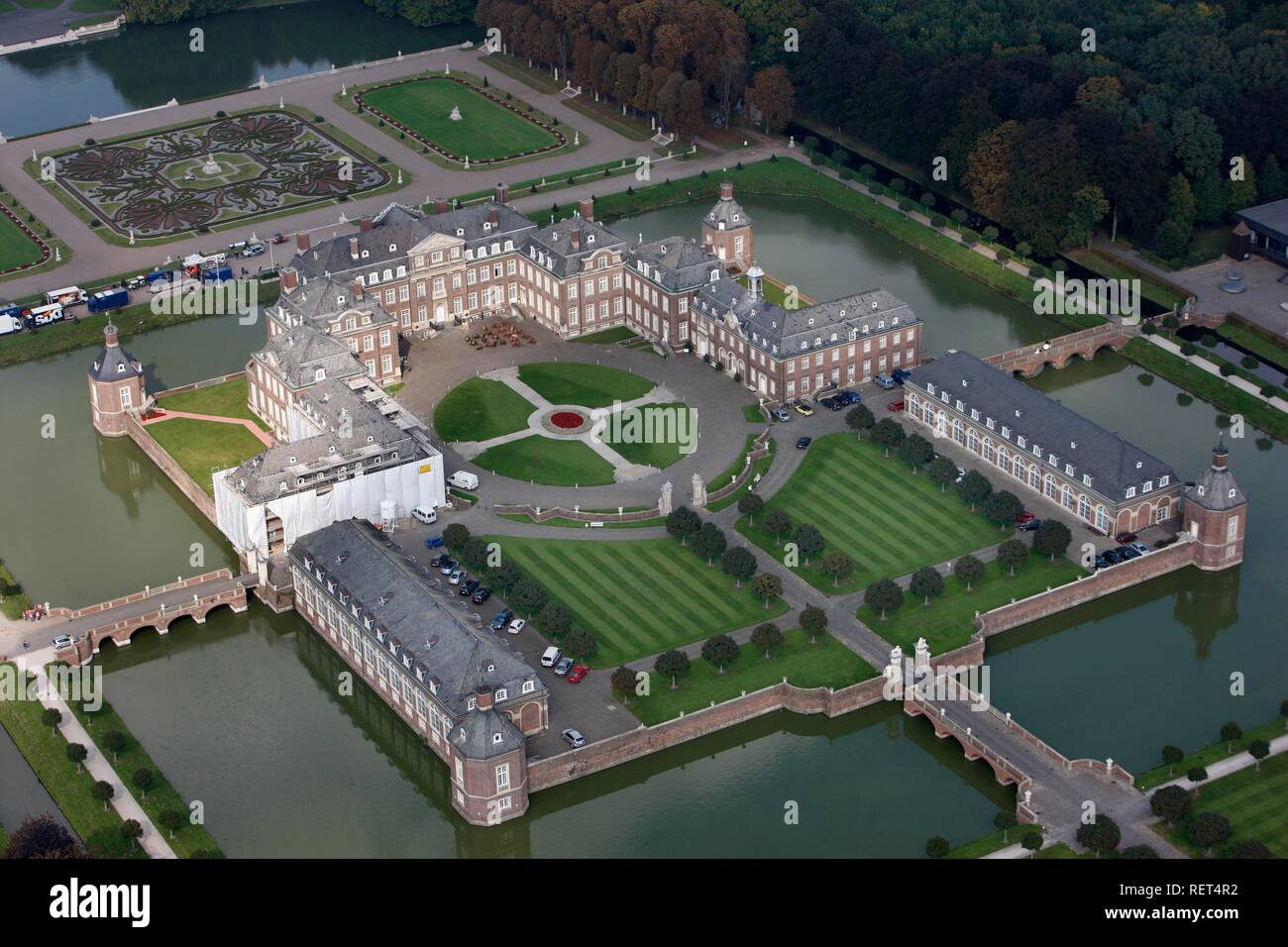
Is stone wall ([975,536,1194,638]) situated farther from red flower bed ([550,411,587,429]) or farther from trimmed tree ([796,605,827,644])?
red flower bed ([550,411,587,429])

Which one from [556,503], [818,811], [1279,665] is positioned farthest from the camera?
[556,503]

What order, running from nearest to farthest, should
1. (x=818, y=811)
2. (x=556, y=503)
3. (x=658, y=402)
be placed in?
(x=818, y=811)
(x=556, y=503)
(x=658, y=402)

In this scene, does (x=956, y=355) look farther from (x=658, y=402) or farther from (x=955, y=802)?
(x=955, y=802)

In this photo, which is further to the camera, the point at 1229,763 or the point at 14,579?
the point at 14,579

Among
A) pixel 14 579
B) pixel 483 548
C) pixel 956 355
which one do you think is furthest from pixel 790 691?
pixel 14 579

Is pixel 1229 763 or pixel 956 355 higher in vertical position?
pixel 956 355
